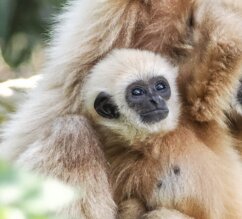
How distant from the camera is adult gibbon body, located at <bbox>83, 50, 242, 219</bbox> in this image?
3.34m

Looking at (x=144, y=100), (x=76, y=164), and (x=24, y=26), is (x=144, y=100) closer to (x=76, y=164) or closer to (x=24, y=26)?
(x=76, y=164)

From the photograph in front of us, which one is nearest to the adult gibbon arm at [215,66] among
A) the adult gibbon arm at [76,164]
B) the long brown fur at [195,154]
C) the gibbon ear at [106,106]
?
the long brown fur at [195,154]

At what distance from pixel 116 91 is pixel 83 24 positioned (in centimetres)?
54

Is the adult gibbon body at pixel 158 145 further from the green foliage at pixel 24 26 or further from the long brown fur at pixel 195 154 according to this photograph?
the green foliage at pixel 24 26

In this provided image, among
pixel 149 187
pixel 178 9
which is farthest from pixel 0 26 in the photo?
pixel 149 187

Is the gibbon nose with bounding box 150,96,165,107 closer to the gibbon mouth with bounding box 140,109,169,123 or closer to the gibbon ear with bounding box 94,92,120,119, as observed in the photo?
the gibbon mouth with bounding box 140,109,169,123

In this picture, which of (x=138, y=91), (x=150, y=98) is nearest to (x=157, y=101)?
(x=150, y=98)

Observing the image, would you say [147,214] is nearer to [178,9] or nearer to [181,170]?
[181,170]

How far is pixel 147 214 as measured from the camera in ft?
10.5

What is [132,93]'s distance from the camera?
3.54 m

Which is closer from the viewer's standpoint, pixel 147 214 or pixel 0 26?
pixel 147 214

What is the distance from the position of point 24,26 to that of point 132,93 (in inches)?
125

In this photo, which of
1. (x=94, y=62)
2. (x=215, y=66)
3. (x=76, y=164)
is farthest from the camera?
(x=94, y=62)

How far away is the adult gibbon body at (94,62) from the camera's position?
3.16 meters
